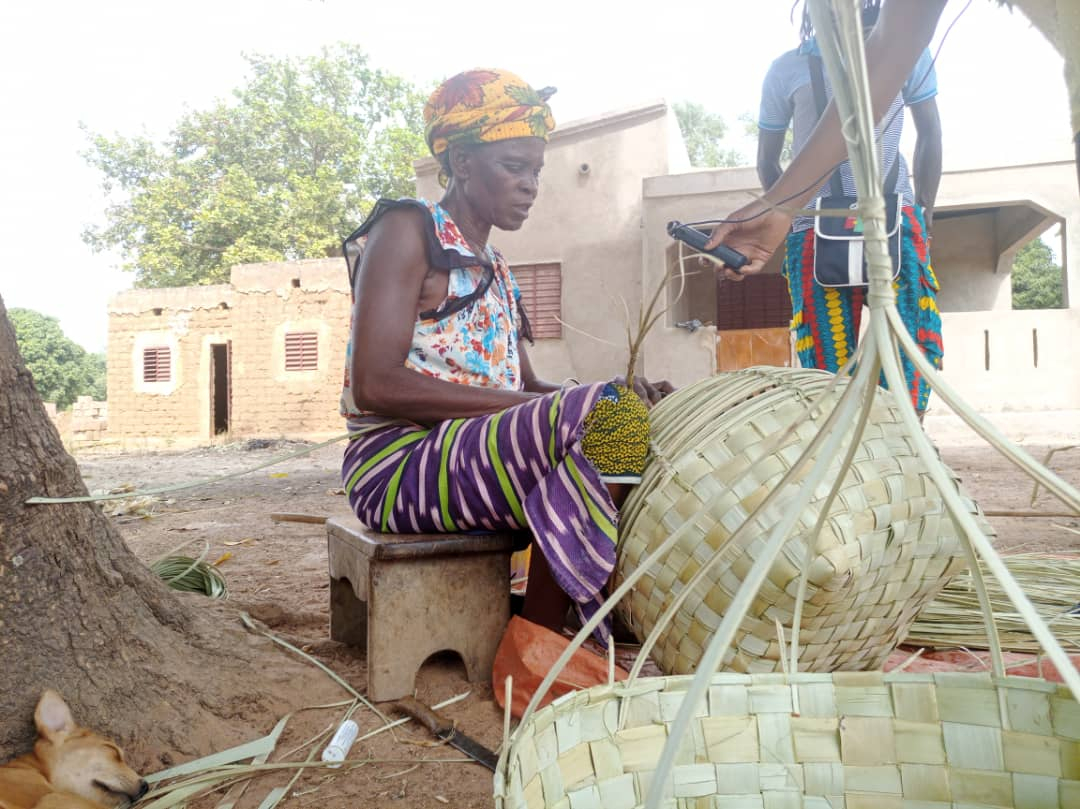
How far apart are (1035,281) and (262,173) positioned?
64.4 ft

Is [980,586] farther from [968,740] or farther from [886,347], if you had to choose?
[886,347]

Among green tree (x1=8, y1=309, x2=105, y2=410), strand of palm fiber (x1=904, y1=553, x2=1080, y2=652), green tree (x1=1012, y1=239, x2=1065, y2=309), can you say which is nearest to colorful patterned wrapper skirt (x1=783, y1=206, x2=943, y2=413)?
strand of palm fiber (x1=904, y1=553, x2=1080, y2=652)

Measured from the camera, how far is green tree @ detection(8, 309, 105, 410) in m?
24.5

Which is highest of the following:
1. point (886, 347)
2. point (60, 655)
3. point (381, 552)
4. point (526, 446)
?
point (886, 347)

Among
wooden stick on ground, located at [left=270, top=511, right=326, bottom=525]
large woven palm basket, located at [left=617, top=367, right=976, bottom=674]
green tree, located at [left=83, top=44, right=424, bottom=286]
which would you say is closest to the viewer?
large woven palm basket, located at [left=617, top=367, right=976, bottom=674]

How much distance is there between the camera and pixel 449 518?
1676 mm

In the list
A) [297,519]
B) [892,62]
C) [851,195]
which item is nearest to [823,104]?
[851,195]

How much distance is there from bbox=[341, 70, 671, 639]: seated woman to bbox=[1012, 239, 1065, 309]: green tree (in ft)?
70.9

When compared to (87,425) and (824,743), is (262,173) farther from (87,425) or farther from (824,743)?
(824,743)

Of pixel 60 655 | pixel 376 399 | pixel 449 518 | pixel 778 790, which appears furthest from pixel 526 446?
pixel 60 655

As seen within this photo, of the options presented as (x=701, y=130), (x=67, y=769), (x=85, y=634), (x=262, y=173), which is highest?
(x=701, y=130)

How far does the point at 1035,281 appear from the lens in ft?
65.6

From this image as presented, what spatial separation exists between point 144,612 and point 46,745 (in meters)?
0.36

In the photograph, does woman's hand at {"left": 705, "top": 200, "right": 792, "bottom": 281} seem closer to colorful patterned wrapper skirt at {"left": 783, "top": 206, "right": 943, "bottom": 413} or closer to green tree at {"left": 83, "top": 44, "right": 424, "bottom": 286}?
colorful patterned wrapper skirt at {"left": 783, "top": 206, "right": 943, "bottom": 413}
